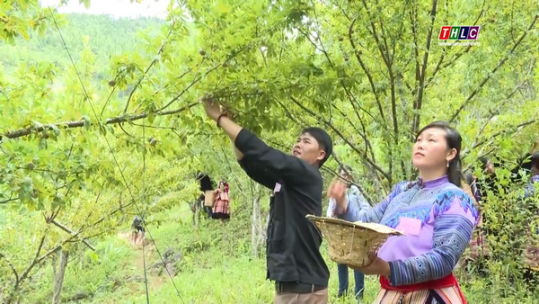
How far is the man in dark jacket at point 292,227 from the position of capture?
2438 millimetres

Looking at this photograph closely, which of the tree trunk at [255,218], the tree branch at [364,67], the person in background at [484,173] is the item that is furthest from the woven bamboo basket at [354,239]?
the tree trunk at [255,218]

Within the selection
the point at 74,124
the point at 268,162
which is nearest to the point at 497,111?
the point at 268,162

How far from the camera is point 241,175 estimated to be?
12789mm

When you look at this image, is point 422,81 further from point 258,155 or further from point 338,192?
point 258,155

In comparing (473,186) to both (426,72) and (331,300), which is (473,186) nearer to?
(426,72)

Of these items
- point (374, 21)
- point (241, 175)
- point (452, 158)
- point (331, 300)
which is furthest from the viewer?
point (241, 175)

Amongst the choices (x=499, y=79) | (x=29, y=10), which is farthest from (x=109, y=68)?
(x=499, y=79)

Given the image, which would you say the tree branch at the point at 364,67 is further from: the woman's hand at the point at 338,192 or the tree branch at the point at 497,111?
the woman's hand at the point at 338,192

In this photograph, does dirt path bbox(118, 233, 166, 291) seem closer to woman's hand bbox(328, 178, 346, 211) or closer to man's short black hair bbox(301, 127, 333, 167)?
man's short black hair bbox(301, 127, 333, 167)

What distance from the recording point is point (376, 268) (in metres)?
1.66

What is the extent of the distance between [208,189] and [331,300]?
889cm

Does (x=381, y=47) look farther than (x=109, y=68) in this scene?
Yes

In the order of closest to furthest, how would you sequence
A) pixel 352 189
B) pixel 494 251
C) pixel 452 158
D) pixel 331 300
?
pixel 452 158 → pixel 494 251 → pixel 352 189 → pixel 331 300

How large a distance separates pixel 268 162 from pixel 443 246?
93cm
